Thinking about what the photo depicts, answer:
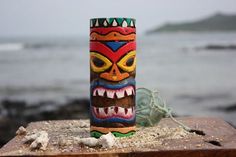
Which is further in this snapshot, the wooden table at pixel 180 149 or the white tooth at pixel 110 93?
the white tooth at pixel 110 93

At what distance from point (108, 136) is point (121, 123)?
0.22 meters

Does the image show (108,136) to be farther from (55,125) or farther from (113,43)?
(55,125)

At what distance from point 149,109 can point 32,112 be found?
15.0ft

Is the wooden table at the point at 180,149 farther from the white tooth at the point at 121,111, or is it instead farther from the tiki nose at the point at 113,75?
the tiki nose at the point at 113,75

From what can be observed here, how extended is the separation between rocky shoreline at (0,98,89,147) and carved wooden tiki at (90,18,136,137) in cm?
349

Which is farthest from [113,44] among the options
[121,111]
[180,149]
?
[180,149]

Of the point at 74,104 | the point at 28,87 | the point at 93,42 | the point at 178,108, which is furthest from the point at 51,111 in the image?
the point at 93,42

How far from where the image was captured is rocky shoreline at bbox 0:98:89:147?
6.14 meters

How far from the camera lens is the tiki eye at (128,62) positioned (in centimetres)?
228

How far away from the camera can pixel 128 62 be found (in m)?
2.30

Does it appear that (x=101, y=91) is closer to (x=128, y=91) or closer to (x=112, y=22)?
(x=128, y=91)

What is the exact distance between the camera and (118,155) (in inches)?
77.5

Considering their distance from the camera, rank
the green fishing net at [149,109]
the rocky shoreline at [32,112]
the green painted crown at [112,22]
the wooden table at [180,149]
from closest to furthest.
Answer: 1. the wooden table at [180,149]
2. the green painted crown at [112,22]
3. the green fishing net at [149,109]
4. the rocky shoreline at [32,112]

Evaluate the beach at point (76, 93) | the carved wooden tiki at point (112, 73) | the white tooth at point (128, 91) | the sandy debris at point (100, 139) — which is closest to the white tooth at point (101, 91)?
the carved wooden tiki at point (112, 73)
